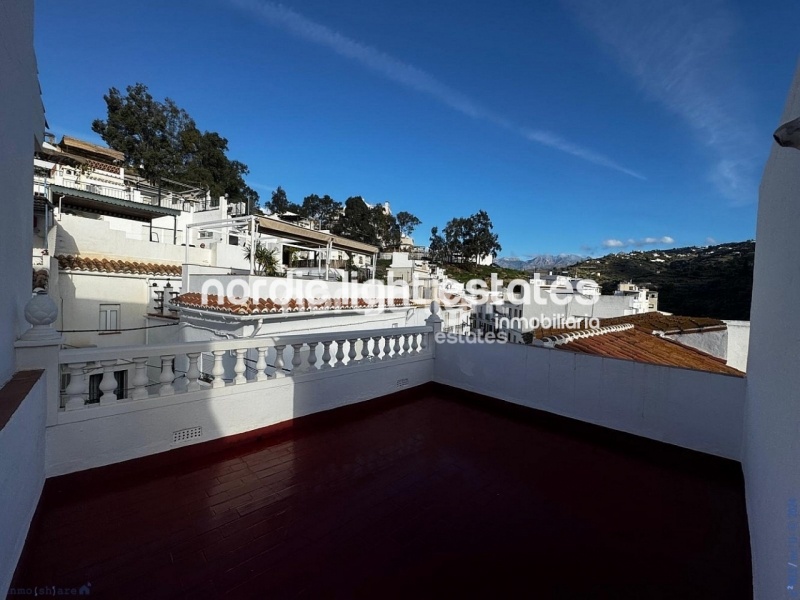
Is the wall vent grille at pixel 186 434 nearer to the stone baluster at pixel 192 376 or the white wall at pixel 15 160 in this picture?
the stone baluster at pixel 192 376

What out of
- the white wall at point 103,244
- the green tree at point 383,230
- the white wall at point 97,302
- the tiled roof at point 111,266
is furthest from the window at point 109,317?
the green tree at point 383,230

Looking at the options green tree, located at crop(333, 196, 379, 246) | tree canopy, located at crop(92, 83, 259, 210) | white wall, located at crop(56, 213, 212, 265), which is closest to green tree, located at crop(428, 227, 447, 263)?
green tree, located at crop(333, 196, 379, 246)

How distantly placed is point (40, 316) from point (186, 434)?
4.40 ft

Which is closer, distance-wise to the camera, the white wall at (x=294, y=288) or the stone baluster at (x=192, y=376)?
the stone baluster at (x=192, y=376)

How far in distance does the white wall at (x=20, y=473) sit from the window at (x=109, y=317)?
394 inches

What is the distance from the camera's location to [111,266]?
10.3 m

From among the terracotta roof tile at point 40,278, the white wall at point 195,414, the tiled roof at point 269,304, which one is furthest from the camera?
the terracotta roof tile at point 40,278

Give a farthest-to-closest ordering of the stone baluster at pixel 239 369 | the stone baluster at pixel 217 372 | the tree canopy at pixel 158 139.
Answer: the tree canopy at pixel 158 139
the stone baluster at pixel 239 369
the stone baluster at pixel 217 372

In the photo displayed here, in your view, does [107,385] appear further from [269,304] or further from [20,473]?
[269,304]

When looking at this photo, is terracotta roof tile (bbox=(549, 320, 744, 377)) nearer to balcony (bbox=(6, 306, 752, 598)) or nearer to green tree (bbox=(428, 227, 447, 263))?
balcony (bbox=(6, 306, 752, 598))

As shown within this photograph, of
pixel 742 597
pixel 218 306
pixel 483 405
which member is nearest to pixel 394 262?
pixel 218 306

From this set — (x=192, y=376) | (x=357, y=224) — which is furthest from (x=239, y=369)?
(x=357, y=224)

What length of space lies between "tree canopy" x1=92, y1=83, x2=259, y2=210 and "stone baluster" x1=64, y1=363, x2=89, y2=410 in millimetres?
27297

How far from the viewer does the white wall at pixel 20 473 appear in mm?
1427
